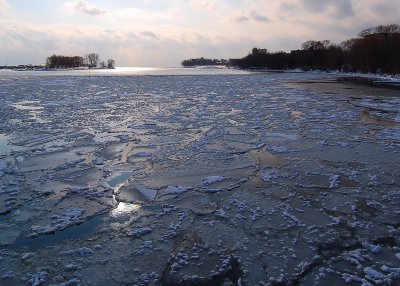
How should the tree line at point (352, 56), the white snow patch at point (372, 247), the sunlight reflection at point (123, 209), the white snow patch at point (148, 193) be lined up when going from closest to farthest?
1. the white snow patch at point (372, 247)
2. the sunlight reflection at point (123, 209)
3. the white snow patch at point (148, 193)
4. the tree line at point (352, 56)

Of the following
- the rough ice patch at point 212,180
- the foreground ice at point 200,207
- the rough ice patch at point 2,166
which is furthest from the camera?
the rough ice patch at point 2,166

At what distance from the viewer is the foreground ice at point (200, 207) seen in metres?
3.54

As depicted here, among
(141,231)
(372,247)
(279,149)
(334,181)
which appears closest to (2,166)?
(141,231)

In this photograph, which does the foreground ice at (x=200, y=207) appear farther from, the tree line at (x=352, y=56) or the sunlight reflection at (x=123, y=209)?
the tree line at (x=352, y=56)

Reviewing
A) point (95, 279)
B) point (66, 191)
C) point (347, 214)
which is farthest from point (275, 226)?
point (66, 191)

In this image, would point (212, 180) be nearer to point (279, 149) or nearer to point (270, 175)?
point (270, 175)

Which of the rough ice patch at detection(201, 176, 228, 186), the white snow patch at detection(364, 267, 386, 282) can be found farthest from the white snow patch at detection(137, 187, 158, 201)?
the white snow patch at detection(364, 267, 386, 282)

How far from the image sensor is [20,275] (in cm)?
345

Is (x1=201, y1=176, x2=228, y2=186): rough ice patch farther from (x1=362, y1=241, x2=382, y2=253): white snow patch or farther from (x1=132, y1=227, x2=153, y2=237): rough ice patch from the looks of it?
(x1=362, y1=241, x2=382, y2=253): white snow patch

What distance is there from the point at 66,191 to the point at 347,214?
13.8 feet

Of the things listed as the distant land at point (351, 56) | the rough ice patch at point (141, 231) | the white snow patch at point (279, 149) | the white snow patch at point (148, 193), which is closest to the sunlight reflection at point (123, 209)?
the white snow patch at point (148, 193)

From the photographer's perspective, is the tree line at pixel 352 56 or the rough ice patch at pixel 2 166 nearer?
the rough ice patch at pixel 2 166

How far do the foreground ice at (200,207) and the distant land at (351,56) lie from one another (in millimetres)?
52447

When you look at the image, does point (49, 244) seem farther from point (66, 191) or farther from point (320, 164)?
point (320, 164)
